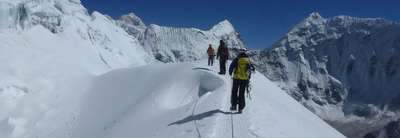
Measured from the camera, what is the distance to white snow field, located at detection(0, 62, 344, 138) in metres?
19.7

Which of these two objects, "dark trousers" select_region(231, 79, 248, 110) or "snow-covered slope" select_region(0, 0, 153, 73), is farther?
"snow-covered slope" select_region(0, 0, 153, 73)

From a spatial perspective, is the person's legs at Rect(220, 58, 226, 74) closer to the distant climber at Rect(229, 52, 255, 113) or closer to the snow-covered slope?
the distant climber at Rect(229, 52, 255, 113)

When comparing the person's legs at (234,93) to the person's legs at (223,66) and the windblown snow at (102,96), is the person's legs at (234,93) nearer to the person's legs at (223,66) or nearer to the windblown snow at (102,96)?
the windblown snow at (102,96)

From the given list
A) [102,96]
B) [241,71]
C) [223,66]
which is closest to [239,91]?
[241,71]

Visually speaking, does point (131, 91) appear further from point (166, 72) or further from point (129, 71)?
point (129, 71)

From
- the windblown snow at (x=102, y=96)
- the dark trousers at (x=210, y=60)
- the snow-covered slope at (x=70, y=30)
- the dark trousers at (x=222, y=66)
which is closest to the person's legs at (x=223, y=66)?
the dark trousers at (x=222, y=66)

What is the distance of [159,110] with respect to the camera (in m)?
28.6

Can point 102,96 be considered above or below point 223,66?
below

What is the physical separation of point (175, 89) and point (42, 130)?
472 inches

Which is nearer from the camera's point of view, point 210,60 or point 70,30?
point 210,60

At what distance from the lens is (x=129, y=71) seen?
45.4 meters

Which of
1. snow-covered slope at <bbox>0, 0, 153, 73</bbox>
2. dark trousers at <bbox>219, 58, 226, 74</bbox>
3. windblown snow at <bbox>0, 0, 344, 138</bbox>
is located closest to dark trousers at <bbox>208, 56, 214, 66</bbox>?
windblown snow at <bbox>0, 0, 344, 138</bbox>

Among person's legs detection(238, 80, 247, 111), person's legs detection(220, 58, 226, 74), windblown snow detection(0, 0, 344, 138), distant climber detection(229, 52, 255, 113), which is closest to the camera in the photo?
distant climber detection(229, 52, 255, 113)

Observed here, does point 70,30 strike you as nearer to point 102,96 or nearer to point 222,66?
point 102,96
